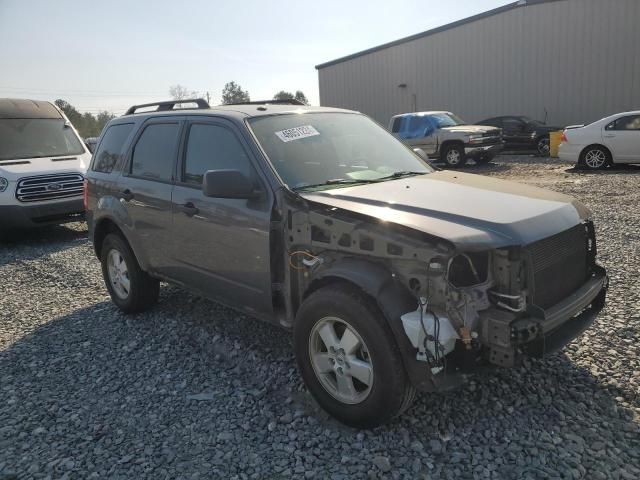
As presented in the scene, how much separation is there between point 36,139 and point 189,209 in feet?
23.8

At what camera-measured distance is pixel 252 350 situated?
162 inches

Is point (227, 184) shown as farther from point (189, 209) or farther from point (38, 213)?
point (38, 213)

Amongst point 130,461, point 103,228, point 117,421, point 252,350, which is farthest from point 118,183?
point 130,461

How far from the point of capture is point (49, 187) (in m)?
8.80

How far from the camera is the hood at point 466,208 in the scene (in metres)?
2.65

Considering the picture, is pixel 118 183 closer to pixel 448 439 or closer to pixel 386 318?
pixel 386 318

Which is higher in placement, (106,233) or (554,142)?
(554,142)

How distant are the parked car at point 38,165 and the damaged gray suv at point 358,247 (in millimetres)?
4911

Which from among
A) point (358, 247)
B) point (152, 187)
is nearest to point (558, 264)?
point (358, 247)

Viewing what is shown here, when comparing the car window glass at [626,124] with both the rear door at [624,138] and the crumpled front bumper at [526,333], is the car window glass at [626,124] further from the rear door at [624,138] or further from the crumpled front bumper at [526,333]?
the crumpled front bumper at [526,333]

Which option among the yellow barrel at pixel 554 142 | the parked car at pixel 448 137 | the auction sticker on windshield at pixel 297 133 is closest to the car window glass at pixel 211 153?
the auction sticker on windshield at pixel 297 133

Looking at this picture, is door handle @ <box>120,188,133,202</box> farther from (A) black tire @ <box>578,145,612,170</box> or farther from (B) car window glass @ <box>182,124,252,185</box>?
(A) black tire @ <box>578,145,612,170</box>

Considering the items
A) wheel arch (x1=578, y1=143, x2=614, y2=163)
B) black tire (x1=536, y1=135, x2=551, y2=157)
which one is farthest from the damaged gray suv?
black tire (x1=536, y1=135, x2=551, y2=157)

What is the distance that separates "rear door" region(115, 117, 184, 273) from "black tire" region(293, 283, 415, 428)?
182 centimetres
